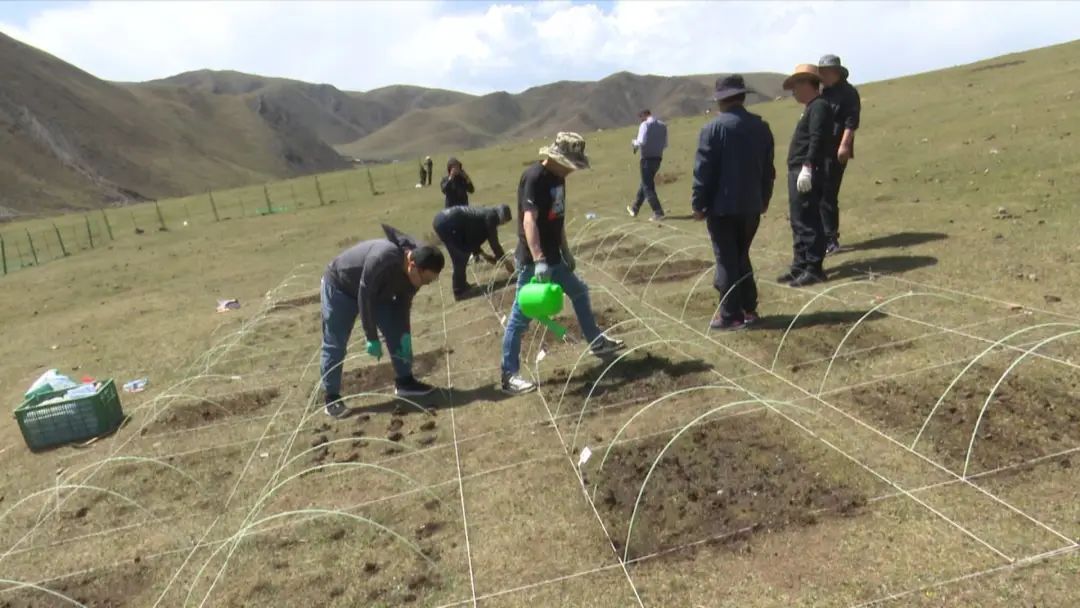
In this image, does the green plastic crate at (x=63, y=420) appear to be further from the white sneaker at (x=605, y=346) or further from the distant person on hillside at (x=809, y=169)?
the distant person on hillside at (x=809, y=169)

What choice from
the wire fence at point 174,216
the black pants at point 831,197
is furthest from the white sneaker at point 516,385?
the wire fence at point 174,216

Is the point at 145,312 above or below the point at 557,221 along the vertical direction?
below

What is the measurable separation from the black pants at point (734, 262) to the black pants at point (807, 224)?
3.81 ft

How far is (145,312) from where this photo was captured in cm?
1162

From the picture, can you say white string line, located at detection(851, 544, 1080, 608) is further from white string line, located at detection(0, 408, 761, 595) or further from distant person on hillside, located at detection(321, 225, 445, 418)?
distant person on hillside, located at detection(321, 225, 445, 418)

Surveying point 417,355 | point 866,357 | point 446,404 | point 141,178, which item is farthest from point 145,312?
point 141,178

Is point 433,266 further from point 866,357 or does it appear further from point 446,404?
point 866,357

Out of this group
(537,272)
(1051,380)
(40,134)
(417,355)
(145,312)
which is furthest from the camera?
(40,134)

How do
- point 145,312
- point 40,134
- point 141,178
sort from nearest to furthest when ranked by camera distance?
1. point 145,312
2. point 40,134
3. point 141,178

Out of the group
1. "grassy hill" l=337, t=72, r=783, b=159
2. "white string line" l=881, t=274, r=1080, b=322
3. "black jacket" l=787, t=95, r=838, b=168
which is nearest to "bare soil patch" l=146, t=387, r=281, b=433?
"black jacket" l=787, t=95, r=838, b=168

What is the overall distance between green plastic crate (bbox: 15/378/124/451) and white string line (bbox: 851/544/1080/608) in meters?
6.30

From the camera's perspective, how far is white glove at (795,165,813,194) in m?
6.85

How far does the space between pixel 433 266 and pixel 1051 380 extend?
13.9 feet

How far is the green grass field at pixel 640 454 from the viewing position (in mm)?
3307
